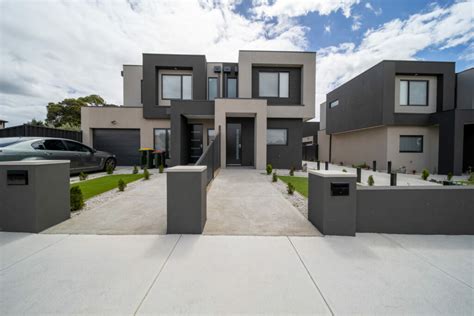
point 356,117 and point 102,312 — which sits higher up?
point 356,117

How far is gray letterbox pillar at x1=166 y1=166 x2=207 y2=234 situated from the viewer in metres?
3.33

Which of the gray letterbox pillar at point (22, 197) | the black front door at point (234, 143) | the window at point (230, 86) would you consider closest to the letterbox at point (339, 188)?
the gray letterbox pillar at point (22, 197)

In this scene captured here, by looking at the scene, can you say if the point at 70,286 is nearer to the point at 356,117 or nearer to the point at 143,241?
the point at 143,241

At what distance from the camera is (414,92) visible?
1295cm

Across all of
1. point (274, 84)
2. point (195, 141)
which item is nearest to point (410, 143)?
point (274, 84)

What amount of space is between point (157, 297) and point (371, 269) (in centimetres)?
252

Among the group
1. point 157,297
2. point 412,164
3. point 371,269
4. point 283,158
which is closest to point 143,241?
point 157,297

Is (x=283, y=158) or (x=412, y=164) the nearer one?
(x=283, y=158)

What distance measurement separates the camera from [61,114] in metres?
33.9

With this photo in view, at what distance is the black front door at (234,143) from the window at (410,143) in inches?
431

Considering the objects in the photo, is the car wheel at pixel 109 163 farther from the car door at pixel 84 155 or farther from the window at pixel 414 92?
the window at pixel 414 92

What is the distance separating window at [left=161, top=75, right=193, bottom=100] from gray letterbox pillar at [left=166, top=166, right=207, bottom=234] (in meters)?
10.7

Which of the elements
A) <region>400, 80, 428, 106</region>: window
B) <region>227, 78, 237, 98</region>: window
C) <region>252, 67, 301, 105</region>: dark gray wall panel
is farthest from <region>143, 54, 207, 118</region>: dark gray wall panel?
<region>400, 80, 428, 106</region>: window

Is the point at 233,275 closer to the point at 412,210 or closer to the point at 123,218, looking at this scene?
the point at 123,218
